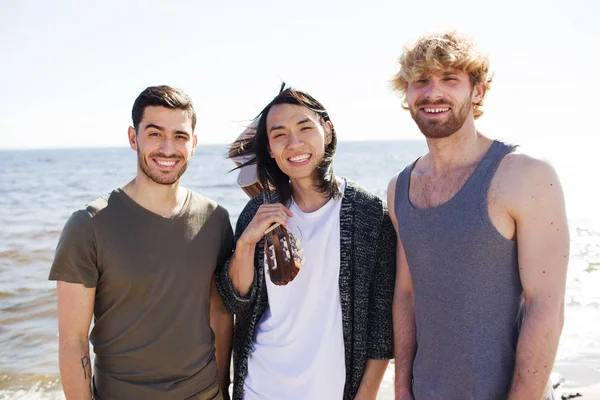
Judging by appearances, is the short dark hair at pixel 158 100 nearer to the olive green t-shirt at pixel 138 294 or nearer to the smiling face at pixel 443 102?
the olive green t-shirt at pixel 138 294

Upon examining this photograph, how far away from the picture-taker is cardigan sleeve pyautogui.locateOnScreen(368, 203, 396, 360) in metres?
2.97

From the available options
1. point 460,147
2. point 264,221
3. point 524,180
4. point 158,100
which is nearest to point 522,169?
point 524,180

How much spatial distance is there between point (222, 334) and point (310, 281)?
88cm

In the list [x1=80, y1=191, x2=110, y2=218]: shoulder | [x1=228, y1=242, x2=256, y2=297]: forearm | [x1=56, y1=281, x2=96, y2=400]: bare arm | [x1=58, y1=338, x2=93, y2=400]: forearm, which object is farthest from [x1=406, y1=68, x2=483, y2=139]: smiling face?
[x1=58, y1=338, x2=93, y2=400]: forearm

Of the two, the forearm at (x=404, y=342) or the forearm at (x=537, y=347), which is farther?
the forearm at (x=404, y=342)

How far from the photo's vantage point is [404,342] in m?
2.89

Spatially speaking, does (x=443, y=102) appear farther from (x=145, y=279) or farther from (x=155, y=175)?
(x=145, y=279)

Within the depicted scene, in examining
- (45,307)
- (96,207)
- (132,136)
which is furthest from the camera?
(45,307)

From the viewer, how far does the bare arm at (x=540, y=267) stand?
223cm

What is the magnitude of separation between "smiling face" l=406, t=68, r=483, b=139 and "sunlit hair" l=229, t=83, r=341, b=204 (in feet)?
2.28

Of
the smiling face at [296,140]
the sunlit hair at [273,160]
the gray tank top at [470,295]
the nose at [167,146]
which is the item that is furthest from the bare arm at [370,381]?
the nose at [167,146]

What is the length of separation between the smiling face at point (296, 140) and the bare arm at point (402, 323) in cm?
49

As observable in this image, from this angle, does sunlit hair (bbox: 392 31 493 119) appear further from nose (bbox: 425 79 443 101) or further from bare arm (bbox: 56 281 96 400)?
Answer: bare arm (bbox: 56 281 96 400)

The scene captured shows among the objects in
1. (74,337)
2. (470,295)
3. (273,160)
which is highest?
(273,160)
